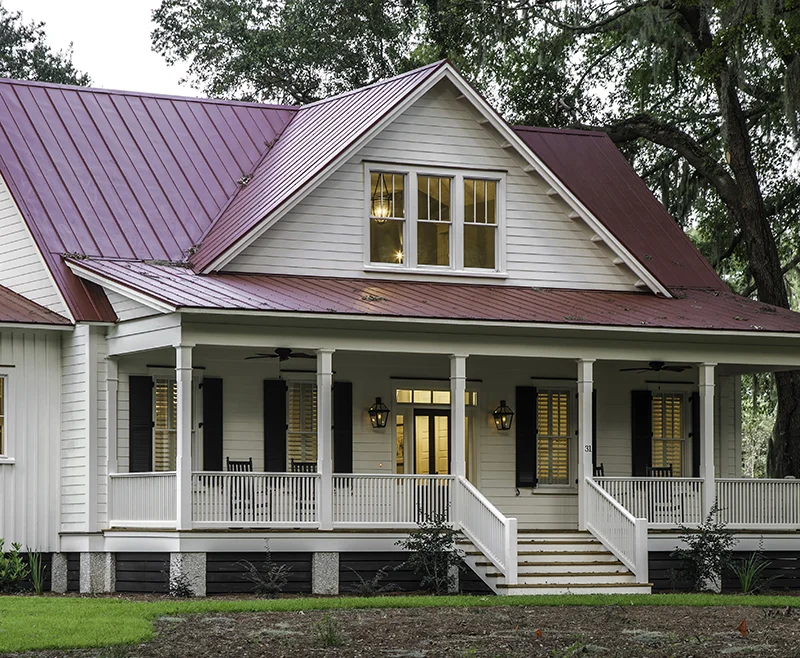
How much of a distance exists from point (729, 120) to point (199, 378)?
12749mm

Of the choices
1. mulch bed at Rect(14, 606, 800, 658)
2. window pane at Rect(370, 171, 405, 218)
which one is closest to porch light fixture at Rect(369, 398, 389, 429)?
window pane at Rect(370, 171, 405, 218)

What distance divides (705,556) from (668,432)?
4.00 metres

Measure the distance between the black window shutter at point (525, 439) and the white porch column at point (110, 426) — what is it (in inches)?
251

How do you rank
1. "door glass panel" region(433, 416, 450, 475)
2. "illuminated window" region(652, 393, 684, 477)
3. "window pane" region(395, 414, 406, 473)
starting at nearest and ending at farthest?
"window pane" region(395, 414, 406, 473) → "door glass panel" region(433, 416, 450, 475) → "illuminated window" region(652, 393, 684, 477)

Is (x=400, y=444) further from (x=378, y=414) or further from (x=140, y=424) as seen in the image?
(x=140, y=424)

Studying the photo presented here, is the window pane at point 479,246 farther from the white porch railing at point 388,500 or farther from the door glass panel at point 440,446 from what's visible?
the white porch railing at point 388,500

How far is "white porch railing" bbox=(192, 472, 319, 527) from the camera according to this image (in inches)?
816

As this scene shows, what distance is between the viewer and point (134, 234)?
23391mm

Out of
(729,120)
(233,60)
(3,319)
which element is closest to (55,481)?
(3,319)

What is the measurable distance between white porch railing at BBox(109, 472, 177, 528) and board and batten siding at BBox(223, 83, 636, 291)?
3.33m

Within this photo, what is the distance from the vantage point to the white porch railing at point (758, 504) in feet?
77.0

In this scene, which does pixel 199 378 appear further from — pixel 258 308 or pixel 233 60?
pixel 233 60

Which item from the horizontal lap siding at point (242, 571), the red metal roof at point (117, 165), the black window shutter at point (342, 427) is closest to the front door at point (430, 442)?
the black window shutter at point (342, 427)

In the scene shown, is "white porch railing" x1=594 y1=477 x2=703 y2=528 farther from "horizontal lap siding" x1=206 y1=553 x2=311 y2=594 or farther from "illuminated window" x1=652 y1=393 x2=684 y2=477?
"horizontal lap siding" x1=206 y1=553 x2=311 y2=594
